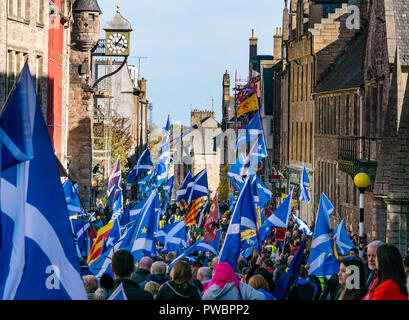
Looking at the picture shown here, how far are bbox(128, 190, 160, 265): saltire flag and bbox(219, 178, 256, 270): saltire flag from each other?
170 cm

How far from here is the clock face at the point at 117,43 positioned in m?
57.2

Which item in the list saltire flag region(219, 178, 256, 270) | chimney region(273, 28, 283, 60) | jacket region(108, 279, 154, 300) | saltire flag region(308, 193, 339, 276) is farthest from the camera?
chimney region(273, 28, 283, 60)

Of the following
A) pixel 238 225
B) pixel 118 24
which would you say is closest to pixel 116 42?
pixel 118 24

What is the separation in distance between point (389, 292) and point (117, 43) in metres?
50.6

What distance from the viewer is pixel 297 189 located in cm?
4906

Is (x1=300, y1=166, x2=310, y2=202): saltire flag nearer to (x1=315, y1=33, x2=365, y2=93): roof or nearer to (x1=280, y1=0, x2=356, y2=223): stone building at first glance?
(x1=315, y1=33, x2=365, y2=93): roof

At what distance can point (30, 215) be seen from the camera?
27.8 ft

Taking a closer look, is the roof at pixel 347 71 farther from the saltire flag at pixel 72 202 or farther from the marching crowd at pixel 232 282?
the marching crowd at pixel 232 282

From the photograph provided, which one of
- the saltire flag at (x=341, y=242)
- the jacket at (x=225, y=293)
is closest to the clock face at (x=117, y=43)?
the saltire flag at (x=341, y=242)

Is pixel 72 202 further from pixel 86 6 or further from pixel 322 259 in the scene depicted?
pixel 86 6

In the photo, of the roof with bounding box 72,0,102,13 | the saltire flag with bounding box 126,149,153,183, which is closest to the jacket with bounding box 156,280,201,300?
the saltire flag with bounding box 126,149,153,183

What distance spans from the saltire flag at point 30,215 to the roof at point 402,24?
16.8 meters

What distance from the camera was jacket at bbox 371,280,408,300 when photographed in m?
7.83
